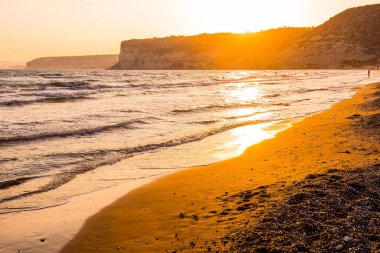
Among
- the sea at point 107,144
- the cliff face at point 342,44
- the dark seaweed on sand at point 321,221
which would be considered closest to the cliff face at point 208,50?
the cliff face at point 342,44

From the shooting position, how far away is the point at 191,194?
623 cm

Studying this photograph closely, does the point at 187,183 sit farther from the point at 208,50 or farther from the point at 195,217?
the point at 208,50

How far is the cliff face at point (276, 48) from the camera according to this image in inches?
4520

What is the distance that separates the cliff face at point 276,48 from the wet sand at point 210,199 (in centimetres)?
10972

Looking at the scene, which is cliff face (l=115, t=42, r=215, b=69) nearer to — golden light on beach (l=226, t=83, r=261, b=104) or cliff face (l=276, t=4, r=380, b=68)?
cliff face (l=276, t=4, r=380, b=68)

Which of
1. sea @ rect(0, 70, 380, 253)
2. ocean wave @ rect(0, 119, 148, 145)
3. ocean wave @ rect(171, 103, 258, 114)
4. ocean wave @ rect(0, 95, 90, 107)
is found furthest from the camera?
ocean wave @ rect(0, 95, 90, 107)

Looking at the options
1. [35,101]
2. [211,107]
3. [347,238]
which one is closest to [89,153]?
[347,238]

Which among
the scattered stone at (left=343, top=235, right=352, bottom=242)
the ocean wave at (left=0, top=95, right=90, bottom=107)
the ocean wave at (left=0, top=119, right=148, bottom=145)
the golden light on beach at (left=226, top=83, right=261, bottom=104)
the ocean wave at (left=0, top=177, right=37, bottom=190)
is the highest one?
the ocean wave at (left=0, top=95, right=90, bottom=107)

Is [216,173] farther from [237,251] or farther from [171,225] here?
[237,251]

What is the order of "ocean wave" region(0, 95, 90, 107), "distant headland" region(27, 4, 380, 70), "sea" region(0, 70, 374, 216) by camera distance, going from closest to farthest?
1. "sea" region(0, 70, 374, 216)
2. "ocean wave" region(0, 95, 90, 107)
3. "distant headland" region(27, 4, 380, 70)

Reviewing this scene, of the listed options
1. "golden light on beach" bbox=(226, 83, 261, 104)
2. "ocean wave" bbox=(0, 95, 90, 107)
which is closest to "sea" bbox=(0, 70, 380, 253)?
"ocean wave" bbox=(0, 95, 90, 107)

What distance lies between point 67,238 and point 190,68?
167 meters

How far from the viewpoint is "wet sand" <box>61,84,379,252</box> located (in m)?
4.50

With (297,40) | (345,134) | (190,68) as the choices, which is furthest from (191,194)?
(190,68)
